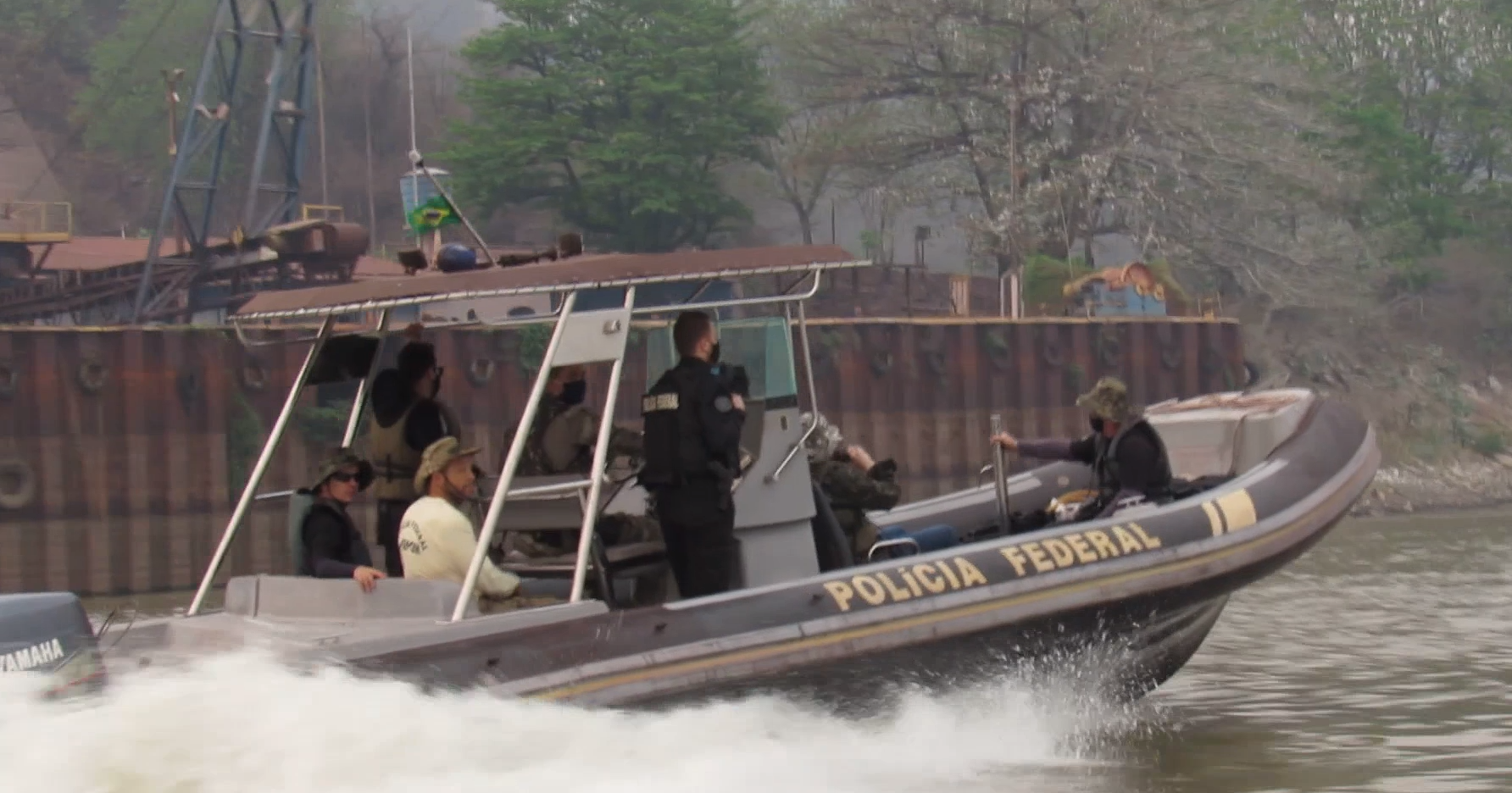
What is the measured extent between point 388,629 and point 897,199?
31026 mm

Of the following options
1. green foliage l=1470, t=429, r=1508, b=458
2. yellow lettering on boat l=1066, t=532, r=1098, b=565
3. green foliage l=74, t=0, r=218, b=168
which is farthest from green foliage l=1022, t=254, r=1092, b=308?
yellow lettering on boat l=1066, t=532, r=1098, b=565

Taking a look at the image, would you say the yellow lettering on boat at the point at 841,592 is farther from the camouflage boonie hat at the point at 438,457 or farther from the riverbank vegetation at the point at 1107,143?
the riverbank vegetation at the point at 1107,143

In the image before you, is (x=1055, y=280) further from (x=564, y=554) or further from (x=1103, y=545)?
(x=564, y=554)

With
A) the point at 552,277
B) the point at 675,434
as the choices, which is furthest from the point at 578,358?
the point at 675,434

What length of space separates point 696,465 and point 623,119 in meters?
32.4

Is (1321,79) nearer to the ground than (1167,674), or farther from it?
farther from it

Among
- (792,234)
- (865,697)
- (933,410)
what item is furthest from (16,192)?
(865,697)

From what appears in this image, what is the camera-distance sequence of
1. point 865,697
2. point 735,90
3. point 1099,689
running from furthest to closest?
1. point 735,90
2. point 1099,689
3. point 865,697

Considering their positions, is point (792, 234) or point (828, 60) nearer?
point (828, 60)

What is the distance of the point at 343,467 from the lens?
7621 millimetres

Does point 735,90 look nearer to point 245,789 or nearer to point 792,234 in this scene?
point 792,234

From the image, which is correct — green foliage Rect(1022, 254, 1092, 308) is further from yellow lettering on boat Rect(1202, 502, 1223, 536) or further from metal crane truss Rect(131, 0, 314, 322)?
yellow lettering on boat Rect(1202, 502, 1223, 536)

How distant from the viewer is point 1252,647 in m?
12.7

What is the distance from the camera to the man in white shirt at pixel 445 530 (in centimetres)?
724
